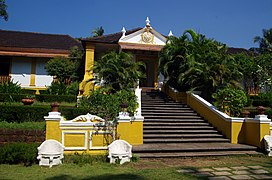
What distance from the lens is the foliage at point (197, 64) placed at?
12.2 metres

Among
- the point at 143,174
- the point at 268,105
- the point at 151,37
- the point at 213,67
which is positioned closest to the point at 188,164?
the point at 143,174

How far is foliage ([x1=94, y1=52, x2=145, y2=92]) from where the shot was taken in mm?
12477

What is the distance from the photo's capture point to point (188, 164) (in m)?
7.05

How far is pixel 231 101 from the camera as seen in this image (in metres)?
10.9

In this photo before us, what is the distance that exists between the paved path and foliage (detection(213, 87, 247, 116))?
4.50m

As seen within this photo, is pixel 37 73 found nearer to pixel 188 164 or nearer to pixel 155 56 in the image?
pixel 155 56

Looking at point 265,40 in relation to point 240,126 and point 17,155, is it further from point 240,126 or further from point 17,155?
point 17,155

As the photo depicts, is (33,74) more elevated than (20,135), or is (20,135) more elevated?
(33,74)

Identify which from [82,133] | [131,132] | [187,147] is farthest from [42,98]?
[187,147]

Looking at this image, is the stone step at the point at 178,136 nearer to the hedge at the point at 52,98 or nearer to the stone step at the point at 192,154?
the stone step at the point at 192,154

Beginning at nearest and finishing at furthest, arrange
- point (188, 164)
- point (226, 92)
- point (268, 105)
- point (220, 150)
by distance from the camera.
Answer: point (188, 164) < point (220, 150) < point (226, 92) < point (268, 105)

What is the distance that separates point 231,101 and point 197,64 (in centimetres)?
258

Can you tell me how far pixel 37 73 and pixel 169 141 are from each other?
1451cm

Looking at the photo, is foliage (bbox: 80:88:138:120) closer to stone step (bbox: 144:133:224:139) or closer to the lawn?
stone step (bbox: 144:133:224:139)
